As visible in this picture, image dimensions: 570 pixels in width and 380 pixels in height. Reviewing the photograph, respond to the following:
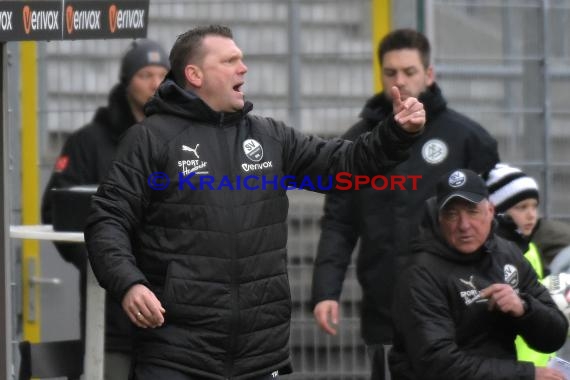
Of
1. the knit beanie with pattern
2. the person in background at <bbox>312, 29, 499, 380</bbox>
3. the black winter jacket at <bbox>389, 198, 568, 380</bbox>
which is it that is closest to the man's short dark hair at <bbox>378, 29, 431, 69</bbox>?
the person in background at <bbox>312, 29, 499, 380</bbox>

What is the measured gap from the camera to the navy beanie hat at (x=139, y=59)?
22.5ft

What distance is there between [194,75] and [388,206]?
5.20ft

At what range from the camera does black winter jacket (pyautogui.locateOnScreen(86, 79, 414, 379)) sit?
4922 millimetres

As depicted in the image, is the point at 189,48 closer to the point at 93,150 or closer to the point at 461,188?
the point at 461,188

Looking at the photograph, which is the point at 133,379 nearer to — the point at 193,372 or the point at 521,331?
the point at 193,372

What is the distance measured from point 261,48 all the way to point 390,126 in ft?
9.92

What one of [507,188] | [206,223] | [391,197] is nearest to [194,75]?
[206,223]

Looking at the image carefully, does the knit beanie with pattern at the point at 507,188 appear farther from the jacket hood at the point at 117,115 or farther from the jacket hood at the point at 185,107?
the jacket hood at the point at 185,107

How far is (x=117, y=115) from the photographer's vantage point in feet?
22.6

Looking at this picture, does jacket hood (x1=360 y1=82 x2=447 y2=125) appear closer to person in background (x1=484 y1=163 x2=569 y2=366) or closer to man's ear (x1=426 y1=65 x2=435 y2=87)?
man's ear (x1=426 y1=65 x2=435 y2=87)

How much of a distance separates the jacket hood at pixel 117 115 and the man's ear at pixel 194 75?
170 cm

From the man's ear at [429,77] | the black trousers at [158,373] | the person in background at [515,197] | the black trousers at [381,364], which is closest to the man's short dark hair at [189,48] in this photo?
the black trousers at [158,373]

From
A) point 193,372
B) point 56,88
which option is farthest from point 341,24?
point 193,372

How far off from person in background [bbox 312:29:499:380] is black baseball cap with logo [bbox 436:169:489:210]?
833mm
